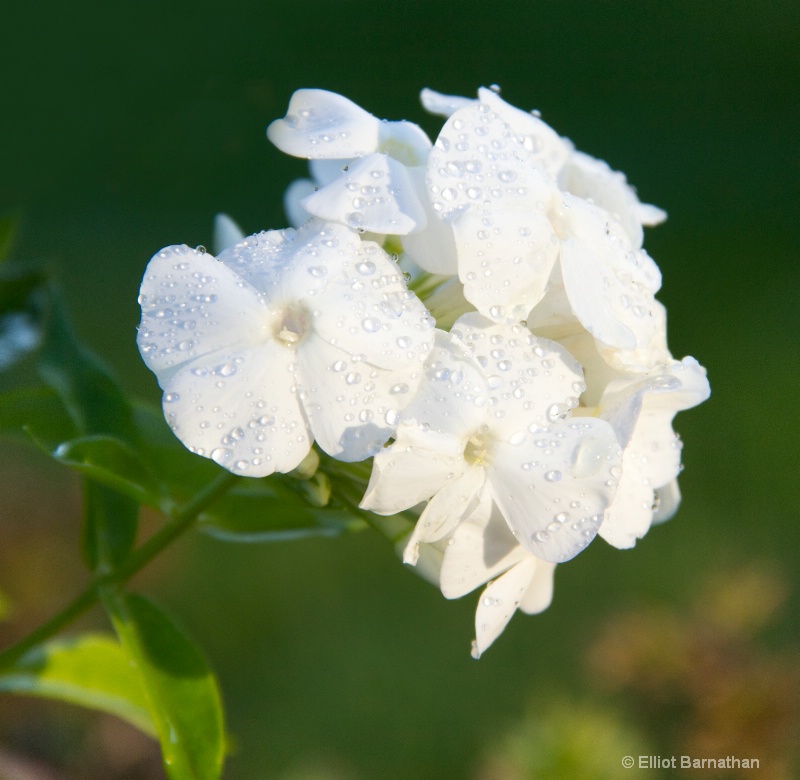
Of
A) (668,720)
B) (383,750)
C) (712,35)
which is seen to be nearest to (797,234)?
(712,35)

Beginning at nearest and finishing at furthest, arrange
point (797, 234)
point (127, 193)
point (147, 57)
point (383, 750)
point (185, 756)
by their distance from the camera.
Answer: point (185, 756)
point (383, 750)
point (797, 234)
point (127, 193)
point (147, 57)

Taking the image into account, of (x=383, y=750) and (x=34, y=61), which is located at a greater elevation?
(x=34, y=61)

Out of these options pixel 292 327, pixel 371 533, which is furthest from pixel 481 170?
pixel 371 533

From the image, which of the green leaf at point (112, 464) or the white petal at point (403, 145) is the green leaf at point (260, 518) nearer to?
the green leaf at point (112, 464)

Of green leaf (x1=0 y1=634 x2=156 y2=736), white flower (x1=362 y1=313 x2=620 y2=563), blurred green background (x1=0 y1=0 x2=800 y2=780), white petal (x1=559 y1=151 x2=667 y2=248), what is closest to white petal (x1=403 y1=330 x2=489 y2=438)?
white flower (x1=362 y1=313 x2=620 y2=563)

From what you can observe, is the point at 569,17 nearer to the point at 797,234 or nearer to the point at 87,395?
the point at 797,234

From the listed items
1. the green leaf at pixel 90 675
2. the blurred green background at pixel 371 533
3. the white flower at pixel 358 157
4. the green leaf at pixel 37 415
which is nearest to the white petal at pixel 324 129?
the white flower at pixel 358 157

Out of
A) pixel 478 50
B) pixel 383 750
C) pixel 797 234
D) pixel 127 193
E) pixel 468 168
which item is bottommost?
pixel 383 750

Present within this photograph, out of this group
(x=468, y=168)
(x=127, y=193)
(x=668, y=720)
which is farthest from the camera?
(x=127, y=193)
